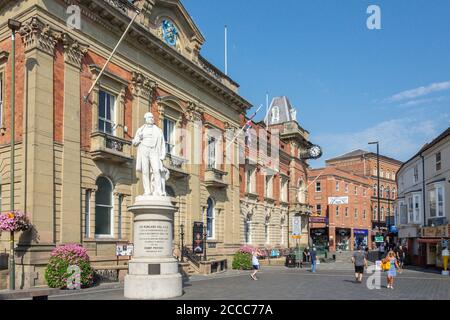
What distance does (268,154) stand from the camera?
48000 mm

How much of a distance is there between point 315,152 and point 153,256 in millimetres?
43316

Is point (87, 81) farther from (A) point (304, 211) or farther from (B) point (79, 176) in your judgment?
(A) point (304, 211)

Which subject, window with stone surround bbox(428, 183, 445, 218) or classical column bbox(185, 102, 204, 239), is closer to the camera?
classical column bbox(185, 102, 204, 239)

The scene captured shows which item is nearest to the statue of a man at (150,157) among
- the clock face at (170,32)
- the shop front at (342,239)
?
the clock face at (170,32)

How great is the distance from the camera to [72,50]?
22.7 meters

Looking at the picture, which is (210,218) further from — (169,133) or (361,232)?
(361,232)

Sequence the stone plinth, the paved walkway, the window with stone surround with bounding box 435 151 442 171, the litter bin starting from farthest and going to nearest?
1. the litter bin
2. the window with stone surround with bounding box 435 151 442 171
3. the paved walkway
4. the stone plinth

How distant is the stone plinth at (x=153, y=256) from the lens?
591 inches

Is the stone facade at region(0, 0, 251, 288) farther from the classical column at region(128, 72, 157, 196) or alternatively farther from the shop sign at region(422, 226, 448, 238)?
the shop sign at region(422, 226, 448, 238)

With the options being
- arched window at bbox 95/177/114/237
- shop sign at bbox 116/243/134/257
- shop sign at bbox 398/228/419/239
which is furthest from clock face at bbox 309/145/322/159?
arched window at bbox 95/177/114/237

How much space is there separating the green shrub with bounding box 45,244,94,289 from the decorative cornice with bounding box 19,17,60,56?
8.81 metres

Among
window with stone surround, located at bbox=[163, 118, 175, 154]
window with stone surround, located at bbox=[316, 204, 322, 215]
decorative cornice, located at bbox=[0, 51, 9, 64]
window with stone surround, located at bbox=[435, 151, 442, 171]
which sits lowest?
window with stone surround, located at bbox=[316, 204, 322, 215]

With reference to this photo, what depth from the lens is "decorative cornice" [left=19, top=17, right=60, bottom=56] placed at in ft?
67.4

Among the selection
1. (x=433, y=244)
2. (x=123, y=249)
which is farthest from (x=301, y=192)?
(x=123, y=249)
